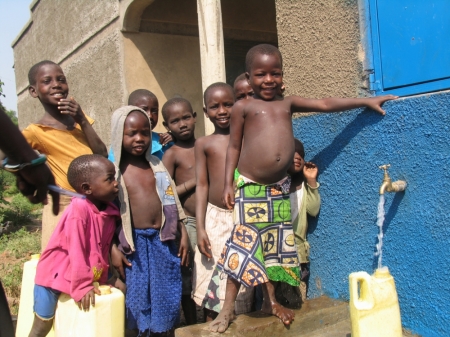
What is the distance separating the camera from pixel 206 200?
9.90 ft

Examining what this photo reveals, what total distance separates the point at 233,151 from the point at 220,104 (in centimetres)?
50

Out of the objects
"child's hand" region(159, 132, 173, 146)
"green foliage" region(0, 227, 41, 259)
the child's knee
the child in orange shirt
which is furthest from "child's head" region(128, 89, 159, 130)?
"green foliage" region(0, 227, 41, 259)

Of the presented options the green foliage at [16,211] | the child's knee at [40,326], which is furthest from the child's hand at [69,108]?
the green foliage at [16,211]

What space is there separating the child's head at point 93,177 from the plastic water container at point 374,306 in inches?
55.9

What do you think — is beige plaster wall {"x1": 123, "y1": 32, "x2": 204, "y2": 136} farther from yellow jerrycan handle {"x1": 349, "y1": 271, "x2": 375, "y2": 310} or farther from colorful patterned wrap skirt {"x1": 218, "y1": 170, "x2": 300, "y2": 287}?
yellow jerrycan handle {"x1": 349, "y1": 271, "x2": 375, "y2": 310}

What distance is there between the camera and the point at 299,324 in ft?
8.61

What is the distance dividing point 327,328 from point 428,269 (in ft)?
2.20

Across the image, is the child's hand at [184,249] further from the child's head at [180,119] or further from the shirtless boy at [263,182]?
the child's head at [180,119]

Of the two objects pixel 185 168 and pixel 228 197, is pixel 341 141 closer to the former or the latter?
pixel 228 197

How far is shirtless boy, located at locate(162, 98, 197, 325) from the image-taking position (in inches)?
130

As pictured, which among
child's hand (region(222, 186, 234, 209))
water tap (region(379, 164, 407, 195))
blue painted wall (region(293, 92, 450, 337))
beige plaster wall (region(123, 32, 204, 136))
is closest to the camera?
blue painted wall (region(293, 92, 450, 337))

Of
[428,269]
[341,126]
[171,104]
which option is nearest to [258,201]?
[341,126]

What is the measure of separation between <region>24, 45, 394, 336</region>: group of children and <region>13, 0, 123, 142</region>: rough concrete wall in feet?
9.59

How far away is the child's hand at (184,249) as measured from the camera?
309cm
